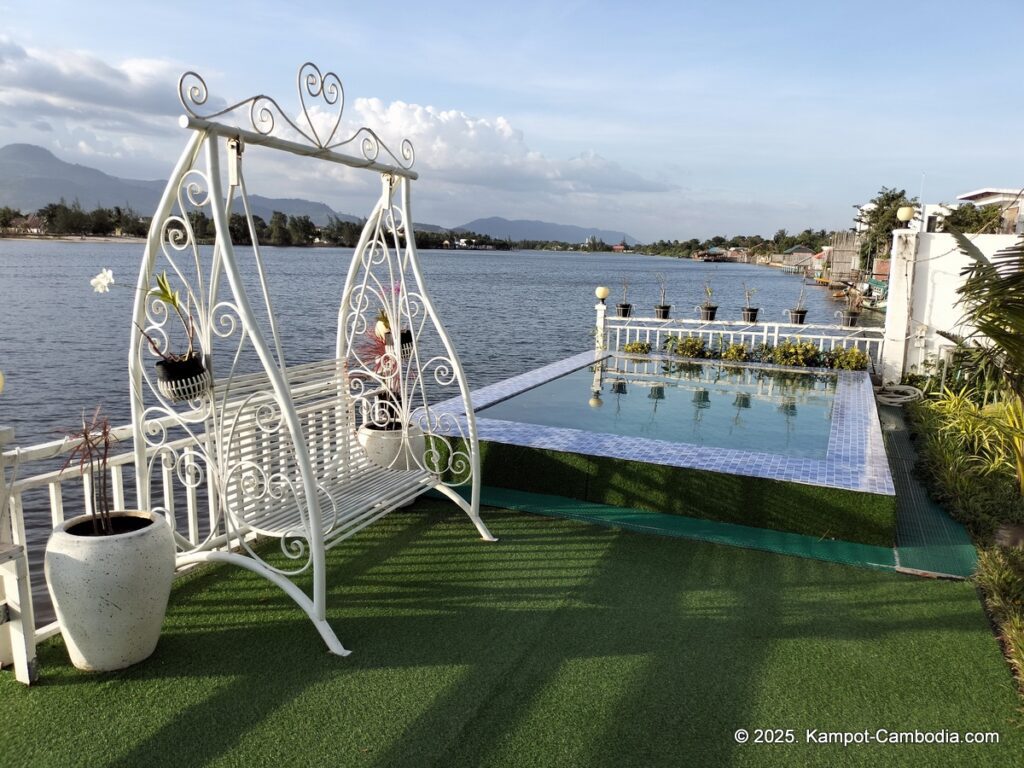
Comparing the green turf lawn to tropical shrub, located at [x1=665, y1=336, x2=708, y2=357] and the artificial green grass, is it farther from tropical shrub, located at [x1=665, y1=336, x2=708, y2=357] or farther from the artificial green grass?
tropical shrub, located at [x1=665, y1=336, x2=708, y2=357]

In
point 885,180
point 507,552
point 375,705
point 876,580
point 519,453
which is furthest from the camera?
point 885,180

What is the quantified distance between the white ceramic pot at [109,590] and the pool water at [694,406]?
11.9 ft

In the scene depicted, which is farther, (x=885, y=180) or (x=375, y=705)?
(x=885, y=180)

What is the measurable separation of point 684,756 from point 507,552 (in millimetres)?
1744

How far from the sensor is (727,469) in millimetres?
4438

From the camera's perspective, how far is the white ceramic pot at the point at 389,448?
13.6 feet

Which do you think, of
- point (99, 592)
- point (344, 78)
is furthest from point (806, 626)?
point (344, 78)

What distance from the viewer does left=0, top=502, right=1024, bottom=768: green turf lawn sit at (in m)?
2.31

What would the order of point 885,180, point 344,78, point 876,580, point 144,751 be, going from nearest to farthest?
point 144,751
point 344,78
point 876,580
point 885,180

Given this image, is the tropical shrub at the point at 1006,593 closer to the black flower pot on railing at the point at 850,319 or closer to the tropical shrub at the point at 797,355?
the tropical shrub at the point at 797,355

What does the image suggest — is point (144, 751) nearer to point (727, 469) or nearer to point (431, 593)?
point (431, 593)

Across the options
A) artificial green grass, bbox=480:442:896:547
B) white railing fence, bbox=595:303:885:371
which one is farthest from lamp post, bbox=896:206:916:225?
artificial green grass, bbox=480:442:896:547

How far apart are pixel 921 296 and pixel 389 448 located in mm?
7696

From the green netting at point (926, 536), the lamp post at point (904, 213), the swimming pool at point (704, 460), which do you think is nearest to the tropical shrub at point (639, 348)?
the swimming pool at point (704, 460)
